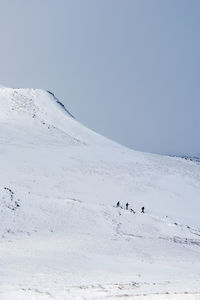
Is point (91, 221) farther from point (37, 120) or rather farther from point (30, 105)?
point (30, 105)

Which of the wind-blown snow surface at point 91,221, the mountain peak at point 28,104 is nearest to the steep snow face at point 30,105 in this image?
the mountain peak at point 28,104

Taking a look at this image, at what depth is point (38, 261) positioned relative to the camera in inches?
955

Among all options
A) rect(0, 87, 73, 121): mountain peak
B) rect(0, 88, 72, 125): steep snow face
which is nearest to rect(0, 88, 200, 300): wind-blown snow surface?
rect(0, 88, 72, 125): steep snow face

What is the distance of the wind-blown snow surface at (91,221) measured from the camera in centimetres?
1947

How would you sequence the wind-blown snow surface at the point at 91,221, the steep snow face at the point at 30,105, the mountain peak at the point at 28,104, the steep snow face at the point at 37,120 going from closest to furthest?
the wind-blown snow surface at the point at 91,221 < the steep snow face at the point at 37,120 < the steep snow face at the point at 30,105 < the mountain peak at the point at 28,104

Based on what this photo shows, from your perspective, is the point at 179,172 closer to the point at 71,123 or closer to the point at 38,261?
the point at 71,123

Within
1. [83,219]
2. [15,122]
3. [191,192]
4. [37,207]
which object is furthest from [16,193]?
[15,122]

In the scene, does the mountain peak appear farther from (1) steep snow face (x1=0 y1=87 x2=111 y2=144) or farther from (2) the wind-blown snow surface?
(2) the wind-blown snow surface

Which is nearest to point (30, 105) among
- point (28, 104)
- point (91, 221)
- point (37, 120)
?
point (28, 104)

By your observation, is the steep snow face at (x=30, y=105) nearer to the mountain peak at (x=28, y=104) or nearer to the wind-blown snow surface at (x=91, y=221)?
the mountain peak at (x=28, y=104)

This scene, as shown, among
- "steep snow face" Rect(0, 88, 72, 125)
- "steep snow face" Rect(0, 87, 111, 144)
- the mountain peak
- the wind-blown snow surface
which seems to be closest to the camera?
the wind-blown snow surface

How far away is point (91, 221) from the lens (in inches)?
1436

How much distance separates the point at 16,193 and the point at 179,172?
125ft

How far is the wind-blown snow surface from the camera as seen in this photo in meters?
19.5
